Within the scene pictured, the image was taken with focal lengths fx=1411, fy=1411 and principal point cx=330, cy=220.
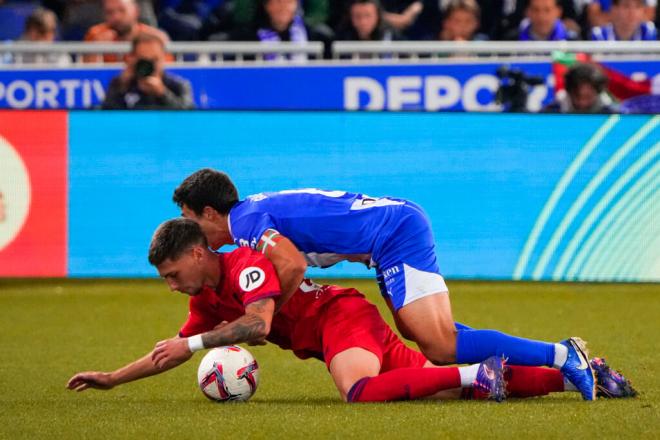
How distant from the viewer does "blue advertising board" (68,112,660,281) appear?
13016 millimetres

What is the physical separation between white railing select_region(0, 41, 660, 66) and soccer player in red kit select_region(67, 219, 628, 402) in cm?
755

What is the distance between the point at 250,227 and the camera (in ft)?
24.9

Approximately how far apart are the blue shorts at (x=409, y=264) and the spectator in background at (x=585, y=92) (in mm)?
5832

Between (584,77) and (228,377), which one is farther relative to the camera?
(584,77)

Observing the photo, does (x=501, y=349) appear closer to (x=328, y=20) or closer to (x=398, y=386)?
(x=398, y=386)

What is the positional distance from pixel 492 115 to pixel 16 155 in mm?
4476

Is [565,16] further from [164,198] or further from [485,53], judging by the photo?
[164,198]

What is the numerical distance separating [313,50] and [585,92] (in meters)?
3.18

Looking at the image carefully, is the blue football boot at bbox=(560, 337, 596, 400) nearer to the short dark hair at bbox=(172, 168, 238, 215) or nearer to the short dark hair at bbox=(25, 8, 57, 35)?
the short dark hair at bbox=(172, 168, 238, 215)

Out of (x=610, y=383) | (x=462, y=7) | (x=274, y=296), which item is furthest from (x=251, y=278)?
(x=462, y=7)

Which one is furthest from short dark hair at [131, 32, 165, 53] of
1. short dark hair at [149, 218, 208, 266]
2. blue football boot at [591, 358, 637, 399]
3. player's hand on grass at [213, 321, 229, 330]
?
blue football boot at [591, 358, 637, 399]

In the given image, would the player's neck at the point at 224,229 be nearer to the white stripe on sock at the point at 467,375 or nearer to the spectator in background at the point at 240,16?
the white stripe on sock at the point at 467,375

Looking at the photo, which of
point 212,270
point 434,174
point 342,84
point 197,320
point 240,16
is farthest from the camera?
point 240,16

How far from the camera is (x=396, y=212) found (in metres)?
7.90
